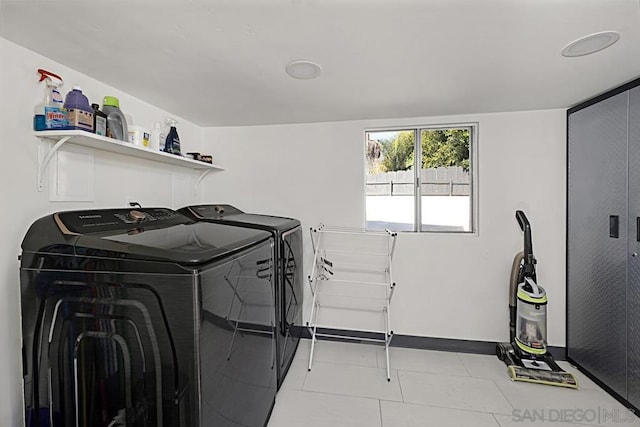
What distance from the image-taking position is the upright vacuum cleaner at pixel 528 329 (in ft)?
7.16

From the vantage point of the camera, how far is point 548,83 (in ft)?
6.30

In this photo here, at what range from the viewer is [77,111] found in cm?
139

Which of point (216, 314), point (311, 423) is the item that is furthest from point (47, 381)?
point (311, 423)

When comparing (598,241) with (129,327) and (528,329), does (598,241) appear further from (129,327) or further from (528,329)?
(129,327)

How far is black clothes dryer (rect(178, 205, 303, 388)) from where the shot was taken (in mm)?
2041

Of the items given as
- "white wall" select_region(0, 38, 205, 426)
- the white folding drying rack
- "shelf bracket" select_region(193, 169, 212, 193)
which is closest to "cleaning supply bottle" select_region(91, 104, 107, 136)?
"white wall" select_region(0, 38, 205, 426)

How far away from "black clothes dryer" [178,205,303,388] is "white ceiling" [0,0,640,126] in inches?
36.4

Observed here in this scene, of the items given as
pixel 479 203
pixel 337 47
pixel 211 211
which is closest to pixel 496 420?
pixel 479 203

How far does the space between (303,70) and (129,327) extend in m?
1.55

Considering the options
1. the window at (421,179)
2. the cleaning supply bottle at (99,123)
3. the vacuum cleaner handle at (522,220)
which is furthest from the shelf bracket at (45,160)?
the vacuum cleaner handle at (522,220)

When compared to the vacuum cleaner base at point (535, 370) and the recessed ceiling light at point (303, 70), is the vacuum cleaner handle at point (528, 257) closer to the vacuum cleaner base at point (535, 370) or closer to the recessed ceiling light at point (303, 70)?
the vacuum cleaner base at point (535, 370)

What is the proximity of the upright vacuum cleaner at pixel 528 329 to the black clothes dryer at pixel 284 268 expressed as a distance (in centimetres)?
179

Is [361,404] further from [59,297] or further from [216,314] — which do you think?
[59,297]

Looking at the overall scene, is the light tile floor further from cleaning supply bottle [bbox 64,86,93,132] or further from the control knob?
cleaning supply bottle [bbox 64,86,93,132]
